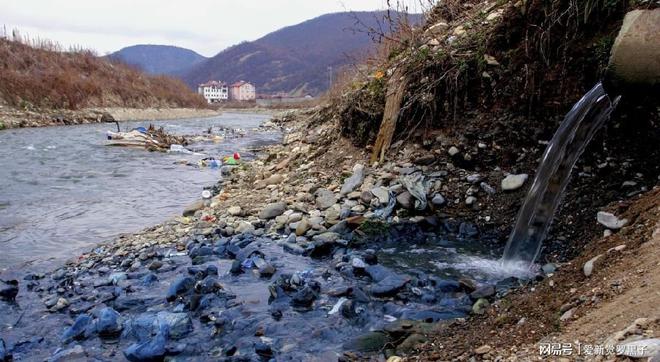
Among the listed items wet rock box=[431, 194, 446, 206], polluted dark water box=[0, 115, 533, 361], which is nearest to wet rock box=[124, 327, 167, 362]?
polluted dark water box=[0, 115, 533, 361]

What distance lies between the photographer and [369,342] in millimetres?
3096

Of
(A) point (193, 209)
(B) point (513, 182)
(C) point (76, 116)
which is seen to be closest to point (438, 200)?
(B) point (513, 182)

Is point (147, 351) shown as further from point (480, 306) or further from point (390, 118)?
point (390, 118)

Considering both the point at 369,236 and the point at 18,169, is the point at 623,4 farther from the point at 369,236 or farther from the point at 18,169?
the point at 18,169

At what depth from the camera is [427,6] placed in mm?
8391

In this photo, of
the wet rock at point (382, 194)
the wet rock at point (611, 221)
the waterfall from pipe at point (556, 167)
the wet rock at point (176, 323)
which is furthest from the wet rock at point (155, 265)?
the wet rock at point (611, 221)

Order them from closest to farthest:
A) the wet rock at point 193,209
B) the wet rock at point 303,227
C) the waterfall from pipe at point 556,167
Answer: the waterfall from pipe at point 556,167
the wet rock at point 303,227
the wet rock at point 193,209

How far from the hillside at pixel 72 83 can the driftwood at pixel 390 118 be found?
3135 centimetres

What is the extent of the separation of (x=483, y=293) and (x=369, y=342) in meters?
1.02

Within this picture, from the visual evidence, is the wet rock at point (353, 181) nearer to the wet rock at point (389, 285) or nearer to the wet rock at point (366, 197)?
the wet rock at point (366, 197)

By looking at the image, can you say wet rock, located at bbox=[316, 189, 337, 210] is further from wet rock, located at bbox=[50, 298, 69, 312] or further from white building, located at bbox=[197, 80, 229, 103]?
white building, located at bbox=[197, 80, 229, 103]

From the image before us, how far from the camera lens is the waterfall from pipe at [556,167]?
4473 millimetres

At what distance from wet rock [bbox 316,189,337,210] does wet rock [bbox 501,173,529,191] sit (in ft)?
6.53

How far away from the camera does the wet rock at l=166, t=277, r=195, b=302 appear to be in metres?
4.09
